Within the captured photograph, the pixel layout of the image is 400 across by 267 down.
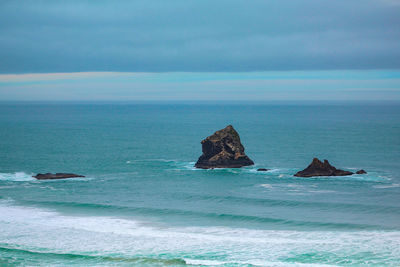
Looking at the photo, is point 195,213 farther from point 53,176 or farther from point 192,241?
point 53,176

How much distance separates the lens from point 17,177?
71.8 metres

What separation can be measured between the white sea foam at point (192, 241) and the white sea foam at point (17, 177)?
68.2 ft

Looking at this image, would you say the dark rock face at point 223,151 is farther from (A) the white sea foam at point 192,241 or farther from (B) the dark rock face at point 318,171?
(A) the white sea foam at point 192,241

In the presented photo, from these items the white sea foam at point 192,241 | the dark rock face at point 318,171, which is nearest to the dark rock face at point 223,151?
the dark rock face at point 318,171

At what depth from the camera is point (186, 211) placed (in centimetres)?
5322

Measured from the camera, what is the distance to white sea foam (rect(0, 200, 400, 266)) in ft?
127

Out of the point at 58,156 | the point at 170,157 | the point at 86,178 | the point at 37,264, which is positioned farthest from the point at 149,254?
the point at 58,156

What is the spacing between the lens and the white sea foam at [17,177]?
230 feet

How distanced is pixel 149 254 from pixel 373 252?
1613 centimetres

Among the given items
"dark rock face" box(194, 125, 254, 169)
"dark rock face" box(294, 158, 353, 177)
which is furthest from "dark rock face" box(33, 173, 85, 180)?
"dark rock face" box(294, 158, 353, 177)

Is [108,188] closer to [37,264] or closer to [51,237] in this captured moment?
[51,237]

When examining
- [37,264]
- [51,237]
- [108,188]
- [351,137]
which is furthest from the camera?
[351,137]

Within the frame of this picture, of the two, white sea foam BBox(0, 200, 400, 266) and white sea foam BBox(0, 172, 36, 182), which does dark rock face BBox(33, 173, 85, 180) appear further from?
white sea foam BBox(0, 200, 400, 266)

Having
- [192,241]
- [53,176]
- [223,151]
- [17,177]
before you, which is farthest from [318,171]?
[17,177]
